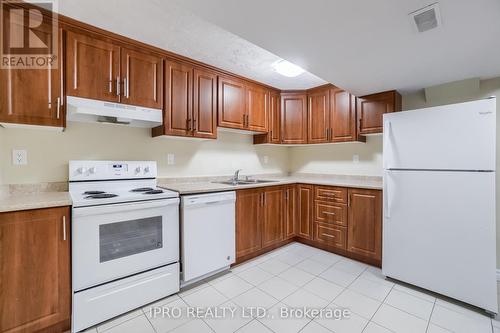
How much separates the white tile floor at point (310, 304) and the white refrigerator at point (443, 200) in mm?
221

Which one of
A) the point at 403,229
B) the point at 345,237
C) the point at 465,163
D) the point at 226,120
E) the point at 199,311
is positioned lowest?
the point at 199,311

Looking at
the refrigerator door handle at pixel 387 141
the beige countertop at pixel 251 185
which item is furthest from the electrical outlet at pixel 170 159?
the refrigerator door handle at pixel 387 141

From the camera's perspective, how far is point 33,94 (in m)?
1.66

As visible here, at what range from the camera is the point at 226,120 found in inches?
110

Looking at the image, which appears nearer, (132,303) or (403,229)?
(132,303)

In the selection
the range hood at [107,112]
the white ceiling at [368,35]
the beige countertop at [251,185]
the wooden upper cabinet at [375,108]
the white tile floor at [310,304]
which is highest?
the white ceiling at [368,35]

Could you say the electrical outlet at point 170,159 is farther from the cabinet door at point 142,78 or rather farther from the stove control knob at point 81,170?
the stove control knob at point 81,170

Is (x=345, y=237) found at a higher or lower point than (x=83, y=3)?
lower

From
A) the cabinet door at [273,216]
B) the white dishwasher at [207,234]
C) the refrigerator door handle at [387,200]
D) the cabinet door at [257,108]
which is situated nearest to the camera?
the white dishwasher at [207,234]

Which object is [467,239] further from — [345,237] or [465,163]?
[345,237]

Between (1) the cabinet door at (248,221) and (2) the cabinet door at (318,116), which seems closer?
(1) the cabinet door at (248,221)

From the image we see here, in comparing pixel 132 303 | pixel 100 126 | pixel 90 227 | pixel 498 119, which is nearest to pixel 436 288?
pixel 498 119

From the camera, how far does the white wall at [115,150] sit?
182 centimetres

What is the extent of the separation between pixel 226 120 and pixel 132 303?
201 cm
